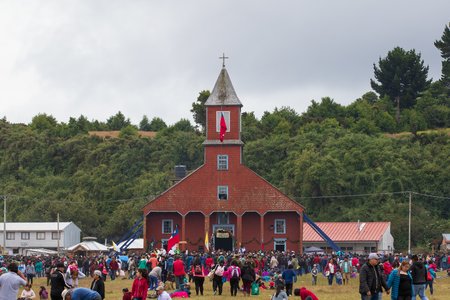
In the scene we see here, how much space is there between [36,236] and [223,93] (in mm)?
26976

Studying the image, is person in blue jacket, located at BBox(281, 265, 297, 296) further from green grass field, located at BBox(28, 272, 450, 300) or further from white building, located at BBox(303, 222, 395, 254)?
white building, located at BBox(303, 222, 395, 254)

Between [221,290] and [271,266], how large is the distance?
715 inches

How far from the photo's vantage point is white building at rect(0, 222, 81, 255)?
106500 mm

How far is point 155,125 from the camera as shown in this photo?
583ft

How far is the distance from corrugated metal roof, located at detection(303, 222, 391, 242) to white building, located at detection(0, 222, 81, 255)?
Result: 22161mm

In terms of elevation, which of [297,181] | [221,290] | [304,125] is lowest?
[221,290]

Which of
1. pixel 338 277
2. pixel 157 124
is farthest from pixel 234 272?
pixel 157 124

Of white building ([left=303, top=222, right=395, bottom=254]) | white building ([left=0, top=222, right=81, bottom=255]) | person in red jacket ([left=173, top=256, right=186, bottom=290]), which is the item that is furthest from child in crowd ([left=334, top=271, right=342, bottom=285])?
white building ([left=0, top=222, right=81, bottom=255])

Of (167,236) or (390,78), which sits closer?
(167,236)

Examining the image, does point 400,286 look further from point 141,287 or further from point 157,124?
point 157,124

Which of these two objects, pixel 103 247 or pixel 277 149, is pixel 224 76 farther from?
pixel 277 149

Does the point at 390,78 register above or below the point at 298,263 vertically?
above

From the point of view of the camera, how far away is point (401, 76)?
151m

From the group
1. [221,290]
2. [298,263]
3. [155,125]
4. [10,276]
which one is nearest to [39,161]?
[155,125]
